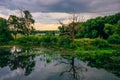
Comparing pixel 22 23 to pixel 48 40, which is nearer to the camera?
pixel 48 40

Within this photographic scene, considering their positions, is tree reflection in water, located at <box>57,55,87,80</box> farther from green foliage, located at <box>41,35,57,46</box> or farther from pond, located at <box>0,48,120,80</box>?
green foliage, located at <box>41,35,57,46</box>

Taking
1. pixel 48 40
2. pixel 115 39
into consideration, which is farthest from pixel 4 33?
pixel 115 39

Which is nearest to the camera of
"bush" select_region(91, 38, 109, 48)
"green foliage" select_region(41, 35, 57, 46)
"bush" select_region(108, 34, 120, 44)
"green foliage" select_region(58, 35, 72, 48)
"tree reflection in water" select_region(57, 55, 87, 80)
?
"tree reflection in water" select_region(57, 55, 87, 80)

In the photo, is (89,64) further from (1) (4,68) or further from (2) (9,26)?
(2) (9,26)

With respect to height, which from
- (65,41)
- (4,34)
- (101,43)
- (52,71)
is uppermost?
(4,34)

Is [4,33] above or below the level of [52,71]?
above

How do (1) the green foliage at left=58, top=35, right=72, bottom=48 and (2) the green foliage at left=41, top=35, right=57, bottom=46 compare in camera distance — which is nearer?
(1) the green foliage at left=58, top=35, right=72, bottom=48

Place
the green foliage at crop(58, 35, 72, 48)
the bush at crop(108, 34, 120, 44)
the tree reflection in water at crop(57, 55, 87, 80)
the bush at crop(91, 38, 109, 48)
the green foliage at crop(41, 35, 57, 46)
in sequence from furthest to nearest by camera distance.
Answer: the green foliage at crop(41, 35, 57, 46) → the bush at crop(108, 34, 120, 44) → the green foliage at crop(58, 35, 72, 48) → the bush at crop(91, 38, 109, 48) → the tree reflection in water at crop(57, 55, 87, 80)

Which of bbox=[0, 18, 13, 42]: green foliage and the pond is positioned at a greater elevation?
bbox=[0, 18, 13, 42]: green foliage

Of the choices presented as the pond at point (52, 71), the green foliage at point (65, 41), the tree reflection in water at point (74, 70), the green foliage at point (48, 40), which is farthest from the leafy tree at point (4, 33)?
the tree reflection in water at point (74, 70)

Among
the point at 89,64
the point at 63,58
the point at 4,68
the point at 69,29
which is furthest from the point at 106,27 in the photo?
the point at 4,68

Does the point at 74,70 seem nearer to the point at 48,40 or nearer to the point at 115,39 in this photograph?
the point at 115,39

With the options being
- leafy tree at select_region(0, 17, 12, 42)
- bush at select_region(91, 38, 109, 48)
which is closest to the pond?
bush at select_region(91, 38, 109, 48)

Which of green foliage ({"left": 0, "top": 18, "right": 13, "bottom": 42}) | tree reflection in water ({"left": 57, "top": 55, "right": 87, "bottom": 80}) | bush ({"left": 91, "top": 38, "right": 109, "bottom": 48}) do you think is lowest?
tree reflection in water ({"left": 57, "top": 55, "right": 87, "bottom": 80})
